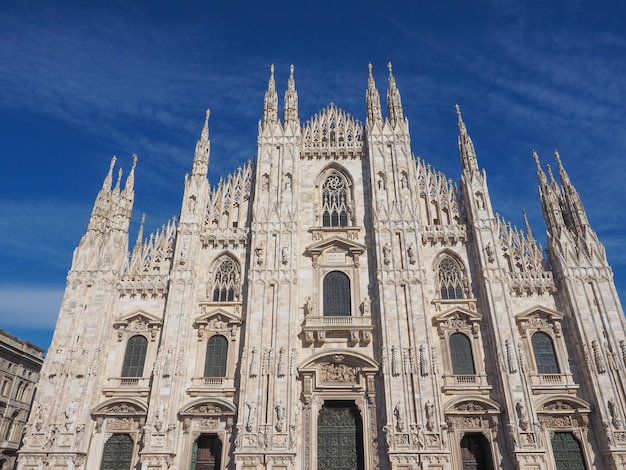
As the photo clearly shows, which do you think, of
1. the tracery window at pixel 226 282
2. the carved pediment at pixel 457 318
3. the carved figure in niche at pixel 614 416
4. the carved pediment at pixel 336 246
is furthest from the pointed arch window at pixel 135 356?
the carved figure in niche at pixel 614 416

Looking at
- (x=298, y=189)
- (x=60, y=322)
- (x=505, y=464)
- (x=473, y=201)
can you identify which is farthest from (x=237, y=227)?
(x=505, y=464)

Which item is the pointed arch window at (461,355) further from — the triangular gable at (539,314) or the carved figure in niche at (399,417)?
the carved figure in niche at (399,417)

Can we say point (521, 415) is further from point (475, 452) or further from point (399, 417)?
point (399, 417)

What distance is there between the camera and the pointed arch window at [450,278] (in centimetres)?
2511

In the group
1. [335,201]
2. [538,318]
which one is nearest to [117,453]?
[335,201]

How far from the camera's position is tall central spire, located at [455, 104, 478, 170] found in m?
28.2

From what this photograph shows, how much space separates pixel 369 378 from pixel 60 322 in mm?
15525

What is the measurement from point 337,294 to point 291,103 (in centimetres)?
1318

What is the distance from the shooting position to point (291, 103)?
31.0m

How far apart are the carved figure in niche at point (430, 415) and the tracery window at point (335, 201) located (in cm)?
1072

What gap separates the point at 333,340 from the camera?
23.8 metres

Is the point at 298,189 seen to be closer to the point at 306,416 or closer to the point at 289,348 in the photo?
the point at 289,348

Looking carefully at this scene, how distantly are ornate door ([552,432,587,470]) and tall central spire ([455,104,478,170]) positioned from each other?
1461cm

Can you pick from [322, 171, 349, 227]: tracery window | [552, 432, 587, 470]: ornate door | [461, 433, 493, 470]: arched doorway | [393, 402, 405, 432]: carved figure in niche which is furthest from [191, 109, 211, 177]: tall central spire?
[552, 432, 587, 470]: ornate door
